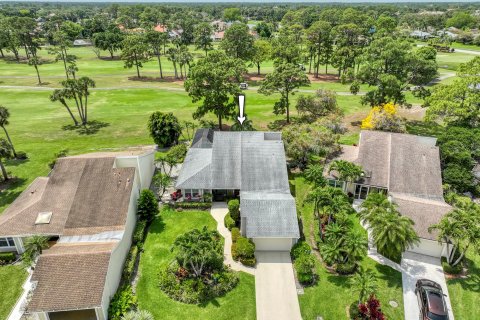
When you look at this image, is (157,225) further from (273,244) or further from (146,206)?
(273,244)

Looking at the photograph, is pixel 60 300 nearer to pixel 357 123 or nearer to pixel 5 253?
pixel 5 253

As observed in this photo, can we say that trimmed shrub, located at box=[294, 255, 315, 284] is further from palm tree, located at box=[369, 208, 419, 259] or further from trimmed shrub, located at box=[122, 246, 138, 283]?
trimmed shrub, located at box=[122, 246, 138, 283]

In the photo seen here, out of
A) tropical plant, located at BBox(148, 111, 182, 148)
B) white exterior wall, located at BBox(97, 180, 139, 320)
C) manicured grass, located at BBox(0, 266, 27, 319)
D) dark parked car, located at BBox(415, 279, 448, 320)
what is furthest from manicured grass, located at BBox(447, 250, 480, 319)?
tropical plant, located at BBox(148, 111, 182, 148)

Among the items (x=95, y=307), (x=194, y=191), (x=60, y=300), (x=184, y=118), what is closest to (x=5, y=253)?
(x=60, y=300)

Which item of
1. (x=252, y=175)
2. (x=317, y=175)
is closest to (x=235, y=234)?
(x=252, y=175)

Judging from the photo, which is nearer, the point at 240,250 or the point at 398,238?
the point at 398,238

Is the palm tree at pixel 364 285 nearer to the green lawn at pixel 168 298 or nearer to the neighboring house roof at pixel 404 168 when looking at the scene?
the green lawn at pixel 168 298
